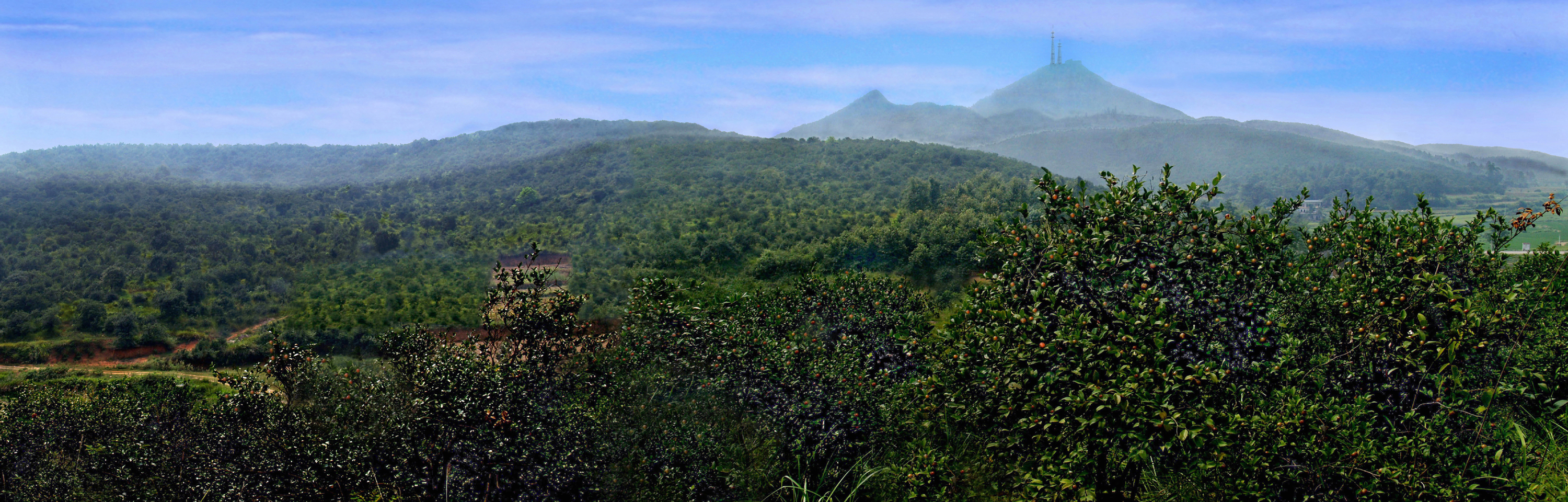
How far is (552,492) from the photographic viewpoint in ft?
30.8

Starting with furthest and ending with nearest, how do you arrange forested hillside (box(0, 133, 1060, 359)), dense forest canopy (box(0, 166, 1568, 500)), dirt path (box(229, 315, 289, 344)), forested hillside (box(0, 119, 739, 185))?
forested hillside (box(0, 119, 739, 185)) → forested hillside (box(0, 133, 1060, 359)) → dirt path (box(229, 315, 289, 344)) → dense forest canopy (box(0, 166, 1568, 500))

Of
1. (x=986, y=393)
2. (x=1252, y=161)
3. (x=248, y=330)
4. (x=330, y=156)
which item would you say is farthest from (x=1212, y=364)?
(x=1252, y=161)

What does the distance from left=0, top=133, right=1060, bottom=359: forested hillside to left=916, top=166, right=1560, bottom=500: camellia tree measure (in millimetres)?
21737

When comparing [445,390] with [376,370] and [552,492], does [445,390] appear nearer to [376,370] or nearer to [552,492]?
[552,492]

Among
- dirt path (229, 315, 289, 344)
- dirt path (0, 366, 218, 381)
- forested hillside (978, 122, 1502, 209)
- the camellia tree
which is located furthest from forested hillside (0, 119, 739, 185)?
the camellia tree

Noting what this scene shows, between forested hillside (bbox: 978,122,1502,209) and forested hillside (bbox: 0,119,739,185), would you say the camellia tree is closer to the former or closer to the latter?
forested hillside (bbox: 978,122,1502,209)

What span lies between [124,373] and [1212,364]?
53197 millimetres

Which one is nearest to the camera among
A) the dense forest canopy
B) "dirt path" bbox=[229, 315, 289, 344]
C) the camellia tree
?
the camellia tree

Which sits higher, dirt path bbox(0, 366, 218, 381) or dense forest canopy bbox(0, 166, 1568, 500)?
dense forest canopy bbox(0, 166, 1568, 500)

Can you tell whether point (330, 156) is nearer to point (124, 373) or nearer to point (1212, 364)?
point (124, 373)

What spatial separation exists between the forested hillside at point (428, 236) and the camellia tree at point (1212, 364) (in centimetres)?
2174

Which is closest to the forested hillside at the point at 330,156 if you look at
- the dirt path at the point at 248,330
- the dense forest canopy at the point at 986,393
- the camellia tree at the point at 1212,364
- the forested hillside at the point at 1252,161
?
the dirt path at the point at 248,330

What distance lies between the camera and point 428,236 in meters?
64.9

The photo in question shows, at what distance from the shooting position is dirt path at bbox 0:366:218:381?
3656cm
